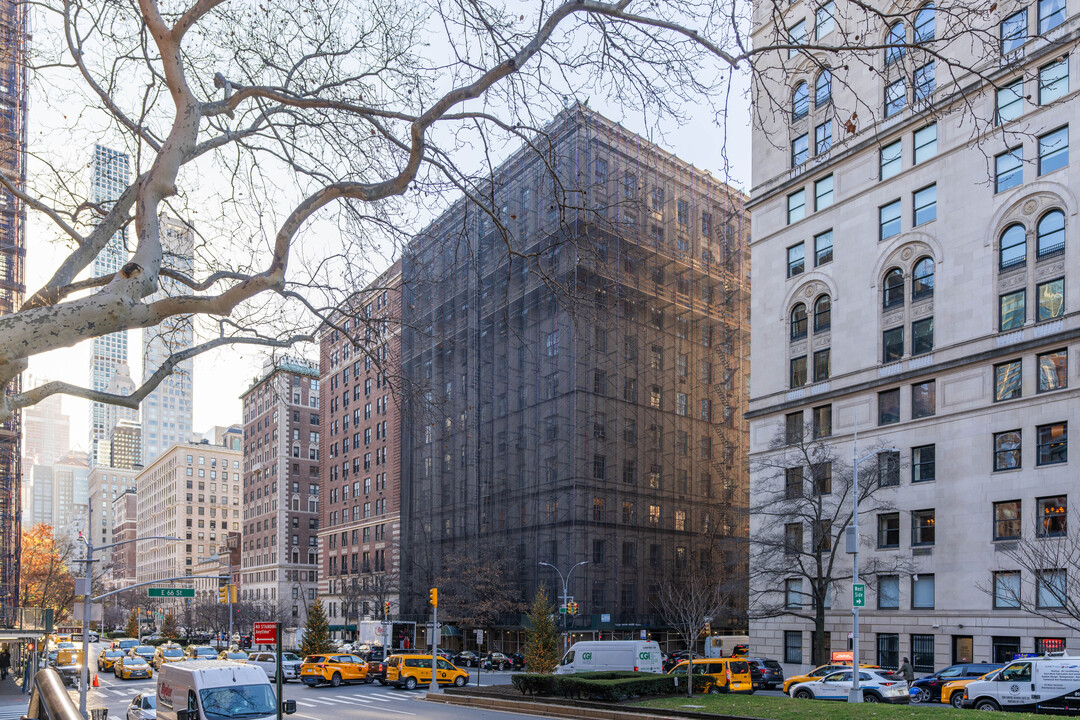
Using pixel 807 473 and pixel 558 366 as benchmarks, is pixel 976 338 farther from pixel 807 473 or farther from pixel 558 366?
pixel 558 366

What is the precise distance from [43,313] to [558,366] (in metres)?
65.0

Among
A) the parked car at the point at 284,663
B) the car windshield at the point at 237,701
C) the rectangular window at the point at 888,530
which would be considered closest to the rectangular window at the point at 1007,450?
the rectangular window at the point at 888,530

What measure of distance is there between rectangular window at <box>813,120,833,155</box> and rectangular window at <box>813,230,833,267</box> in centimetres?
504

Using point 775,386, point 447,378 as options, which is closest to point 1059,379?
point 775,386

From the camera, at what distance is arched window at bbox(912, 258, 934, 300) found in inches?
1885

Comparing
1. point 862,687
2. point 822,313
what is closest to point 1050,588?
point 862,687

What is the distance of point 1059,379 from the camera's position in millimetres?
41281

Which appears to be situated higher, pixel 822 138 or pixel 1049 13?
pixel 1049 13

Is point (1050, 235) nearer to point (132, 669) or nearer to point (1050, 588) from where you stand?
point (1050, 588)

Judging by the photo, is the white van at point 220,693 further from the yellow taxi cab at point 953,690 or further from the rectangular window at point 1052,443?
the rectangular window at point 1052,443

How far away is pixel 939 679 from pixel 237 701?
27909 millimetres

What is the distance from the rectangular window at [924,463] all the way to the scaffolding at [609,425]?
1968 cm

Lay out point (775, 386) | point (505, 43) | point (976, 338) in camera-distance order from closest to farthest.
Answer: point (505, 43), point (976, 338), point (775, 386)

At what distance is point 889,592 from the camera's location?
4728 centimetres
